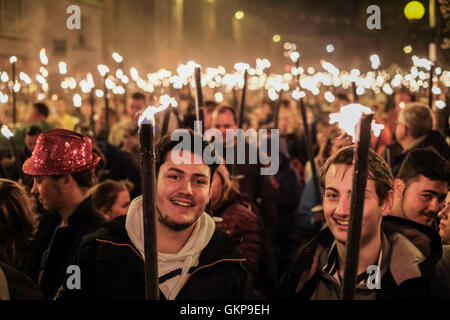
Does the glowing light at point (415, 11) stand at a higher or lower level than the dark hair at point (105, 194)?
higher

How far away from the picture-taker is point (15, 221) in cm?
335

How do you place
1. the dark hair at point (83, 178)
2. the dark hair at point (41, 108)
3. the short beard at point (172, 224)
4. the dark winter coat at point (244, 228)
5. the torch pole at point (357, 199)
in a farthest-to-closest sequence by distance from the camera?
the dark hair at point (41, 108), the dark winter coat at point (244, 228), the dark hair at point (83, 178), the short beard at point (172, 224), the torch pole at point (357, 199)

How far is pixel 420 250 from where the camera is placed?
98.2 inches

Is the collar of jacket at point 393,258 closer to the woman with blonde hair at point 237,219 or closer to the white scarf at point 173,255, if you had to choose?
the white scarf at point 173,255

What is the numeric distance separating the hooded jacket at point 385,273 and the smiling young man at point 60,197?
4.69 ft

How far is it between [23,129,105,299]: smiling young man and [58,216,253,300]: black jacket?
0.83 meters

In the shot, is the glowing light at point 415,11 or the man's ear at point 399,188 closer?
the man's ear at point 399,188

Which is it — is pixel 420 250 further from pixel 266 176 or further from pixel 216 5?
pixel 216 5

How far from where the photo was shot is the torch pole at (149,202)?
5.73 ft

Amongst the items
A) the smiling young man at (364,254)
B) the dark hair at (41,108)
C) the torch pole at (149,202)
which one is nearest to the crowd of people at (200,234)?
the smiling young man at (364,254)

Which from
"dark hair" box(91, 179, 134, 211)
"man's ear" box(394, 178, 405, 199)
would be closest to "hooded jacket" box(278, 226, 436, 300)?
"man's ear" box(394, 178, 405, 199)

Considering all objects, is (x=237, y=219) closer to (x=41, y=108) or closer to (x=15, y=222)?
(x=15, y=222)
